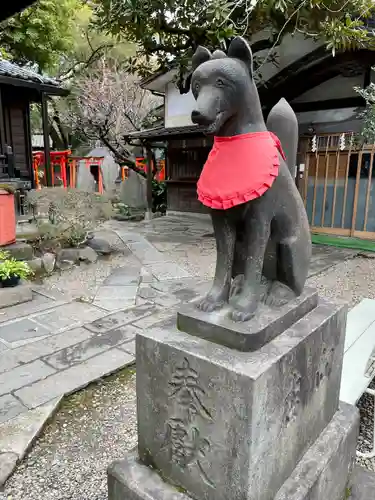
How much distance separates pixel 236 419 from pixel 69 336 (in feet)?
9.79

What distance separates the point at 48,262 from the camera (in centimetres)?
649

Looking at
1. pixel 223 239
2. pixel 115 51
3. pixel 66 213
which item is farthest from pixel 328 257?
pixel 115 51

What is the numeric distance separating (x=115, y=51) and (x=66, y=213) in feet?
49.5

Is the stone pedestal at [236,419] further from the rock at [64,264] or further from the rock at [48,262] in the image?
the rock at [64,264]

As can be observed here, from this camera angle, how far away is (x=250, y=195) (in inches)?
59.2

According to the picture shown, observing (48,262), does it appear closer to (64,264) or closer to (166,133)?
(64,264)

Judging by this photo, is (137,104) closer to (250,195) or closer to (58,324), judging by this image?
(58,324)

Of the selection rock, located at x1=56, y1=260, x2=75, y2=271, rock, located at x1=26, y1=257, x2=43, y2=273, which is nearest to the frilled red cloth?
rock, located at x1=26, y1=257, x2=43, y2=273

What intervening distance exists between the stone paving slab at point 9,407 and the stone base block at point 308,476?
1265 millimetres

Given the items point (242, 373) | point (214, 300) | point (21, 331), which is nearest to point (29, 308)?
point (21, 331)

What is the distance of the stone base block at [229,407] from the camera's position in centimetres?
144

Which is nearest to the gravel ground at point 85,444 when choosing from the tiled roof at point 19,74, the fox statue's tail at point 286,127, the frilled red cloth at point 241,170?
the frilled red cloth at point 241,170

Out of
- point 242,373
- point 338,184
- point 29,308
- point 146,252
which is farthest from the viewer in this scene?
point 338,184

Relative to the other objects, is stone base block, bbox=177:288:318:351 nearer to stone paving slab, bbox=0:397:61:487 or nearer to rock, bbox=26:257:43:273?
stone paving slab, bbox=0:397:61:487
